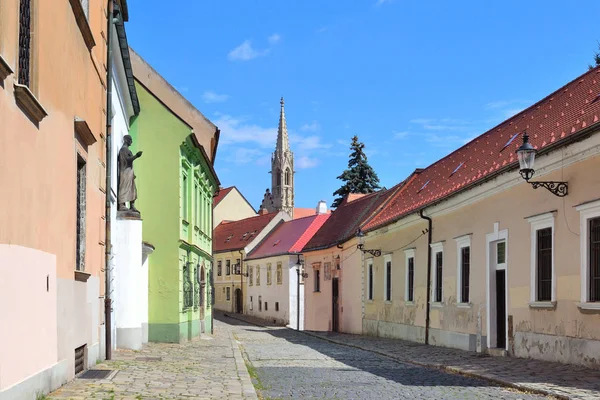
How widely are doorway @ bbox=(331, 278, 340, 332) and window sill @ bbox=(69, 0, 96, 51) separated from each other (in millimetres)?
27671

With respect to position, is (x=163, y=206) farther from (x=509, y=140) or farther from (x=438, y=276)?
(x=509, y=140)

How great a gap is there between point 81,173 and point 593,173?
8.56 metres

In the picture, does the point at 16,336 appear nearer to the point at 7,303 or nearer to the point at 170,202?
the point at 7,303

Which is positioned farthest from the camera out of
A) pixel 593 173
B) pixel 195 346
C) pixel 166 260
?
pixel 166 260

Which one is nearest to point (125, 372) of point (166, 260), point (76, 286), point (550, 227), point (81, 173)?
point (76, 286)

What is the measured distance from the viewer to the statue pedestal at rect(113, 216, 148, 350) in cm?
1845

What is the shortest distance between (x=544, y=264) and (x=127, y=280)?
30.7 feet

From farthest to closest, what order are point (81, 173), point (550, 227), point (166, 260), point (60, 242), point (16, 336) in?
point (166, 260), point (550, 227), point (81, 173), point (60, 242), point (16, 336)

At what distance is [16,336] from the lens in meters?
8.03

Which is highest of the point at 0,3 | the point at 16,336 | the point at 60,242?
the point at 0,3

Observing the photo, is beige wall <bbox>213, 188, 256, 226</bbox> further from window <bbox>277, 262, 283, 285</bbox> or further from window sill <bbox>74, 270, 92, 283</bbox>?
window sill <bbox>74, 270, 92, 283</bbox>

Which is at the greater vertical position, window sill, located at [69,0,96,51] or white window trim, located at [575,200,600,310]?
window sill, located at [69,0,96,51]

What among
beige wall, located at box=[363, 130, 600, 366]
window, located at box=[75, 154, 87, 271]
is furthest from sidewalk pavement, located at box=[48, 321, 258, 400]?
beige wall, located at box=[363, 130, 600, 366]

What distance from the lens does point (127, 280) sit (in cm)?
1888
